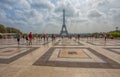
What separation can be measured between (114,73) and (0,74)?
4.88 m

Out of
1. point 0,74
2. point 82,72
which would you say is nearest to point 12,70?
point 0,74

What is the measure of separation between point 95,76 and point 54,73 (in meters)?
1.74

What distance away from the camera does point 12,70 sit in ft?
23.7

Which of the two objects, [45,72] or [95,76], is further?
[45,72]

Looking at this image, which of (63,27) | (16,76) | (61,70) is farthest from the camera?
(63,27)

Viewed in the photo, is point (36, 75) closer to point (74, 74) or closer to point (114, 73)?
point (74, 74)

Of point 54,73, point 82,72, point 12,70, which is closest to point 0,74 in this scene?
point 12,70

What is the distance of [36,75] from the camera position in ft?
21.3

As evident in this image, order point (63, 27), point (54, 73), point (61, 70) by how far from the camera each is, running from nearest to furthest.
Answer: point (54, 73)
point (61, 70)
point (63, 27)

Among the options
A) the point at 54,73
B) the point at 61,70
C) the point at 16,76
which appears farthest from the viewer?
the point at 61,70

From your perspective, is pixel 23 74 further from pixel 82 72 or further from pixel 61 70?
pixel 82 72

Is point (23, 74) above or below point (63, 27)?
below

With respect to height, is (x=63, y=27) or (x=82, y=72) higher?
(x=63, y=27)

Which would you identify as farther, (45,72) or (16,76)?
(45,72)
